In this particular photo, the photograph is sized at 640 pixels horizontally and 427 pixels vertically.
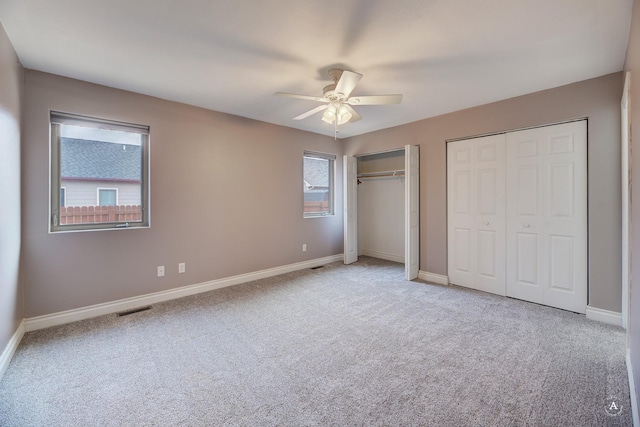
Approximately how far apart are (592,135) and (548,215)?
894mm

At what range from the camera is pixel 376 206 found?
596 centimetres

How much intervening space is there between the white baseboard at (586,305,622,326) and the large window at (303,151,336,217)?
3794 mm

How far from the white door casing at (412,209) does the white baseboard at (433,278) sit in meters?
0.09

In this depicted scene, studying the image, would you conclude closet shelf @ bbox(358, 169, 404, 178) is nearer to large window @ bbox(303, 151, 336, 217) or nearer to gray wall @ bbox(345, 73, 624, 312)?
large window @ bbox(303, 151, 336, 217)

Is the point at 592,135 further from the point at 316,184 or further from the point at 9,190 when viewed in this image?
the point at 9,190

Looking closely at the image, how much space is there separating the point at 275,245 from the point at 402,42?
331 cm

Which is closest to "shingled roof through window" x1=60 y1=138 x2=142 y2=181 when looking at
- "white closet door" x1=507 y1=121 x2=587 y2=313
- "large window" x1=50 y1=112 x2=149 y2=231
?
"large window" x1=50 y1=112 x2=149 y2=231

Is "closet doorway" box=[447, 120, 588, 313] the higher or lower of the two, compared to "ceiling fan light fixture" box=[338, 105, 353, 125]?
lower

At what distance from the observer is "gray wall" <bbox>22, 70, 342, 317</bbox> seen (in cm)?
270

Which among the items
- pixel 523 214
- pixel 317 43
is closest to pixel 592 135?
pixel 523 214

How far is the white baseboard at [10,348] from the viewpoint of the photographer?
6.62 ft

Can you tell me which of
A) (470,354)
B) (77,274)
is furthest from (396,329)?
(77,274)

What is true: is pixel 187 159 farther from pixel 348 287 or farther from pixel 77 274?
pixel 348 287

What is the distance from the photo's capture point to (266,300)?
3459 mm
